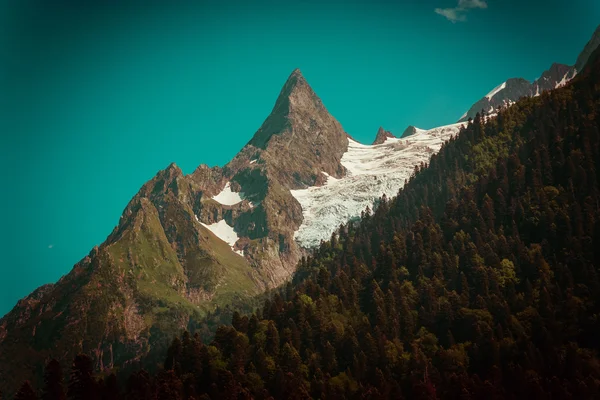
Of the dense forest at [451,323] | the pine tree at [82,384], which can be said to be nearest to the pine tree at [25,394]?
the pine tree at [82,384]

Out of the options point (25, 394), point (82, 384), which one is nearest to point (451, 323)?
point (82, 384)

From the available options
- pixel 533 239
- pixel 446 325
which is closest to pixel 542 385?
pixel 446 325

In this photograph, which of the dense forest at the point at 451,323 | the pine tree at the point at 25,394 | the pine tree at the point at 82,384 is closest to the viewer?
the pine tree at the point at 25,394

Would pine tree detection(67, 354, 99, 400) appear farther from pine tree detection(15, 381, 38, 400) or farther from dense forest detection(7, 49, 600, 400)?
pine tree detection(15, 381, 38, 400)

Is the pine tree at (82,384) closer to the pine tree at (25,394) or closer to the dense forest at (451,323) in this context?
the dense forest at (451,323)

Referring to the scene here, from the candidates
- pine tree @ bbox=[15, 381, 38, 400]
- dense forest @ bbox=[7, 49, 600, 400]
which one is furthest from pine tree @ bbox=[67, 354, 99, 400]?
pine tree @ bbox=[15, 381, 38, 400]

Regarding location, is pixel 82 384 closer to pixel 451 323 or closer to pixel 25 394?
pixel 25 394

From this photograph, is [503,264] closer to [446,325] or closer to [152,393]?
[446,325]

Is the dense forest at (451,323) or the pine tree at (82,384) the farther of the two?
the dense forest at (451,323)

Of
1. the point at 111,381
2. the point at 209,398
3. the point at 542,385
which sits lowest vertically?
the point at 542,385
